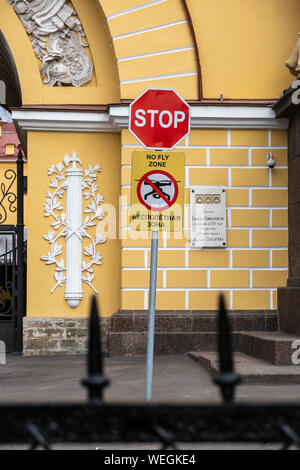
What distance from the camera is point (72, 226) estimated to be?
438 inches

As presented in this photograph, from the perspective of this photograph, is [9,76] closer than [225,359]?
No

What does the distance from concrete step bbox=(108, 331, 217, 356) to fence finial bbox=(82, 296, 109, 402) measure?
331 inches

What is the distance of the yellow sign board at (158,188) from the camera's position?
20.4 feet

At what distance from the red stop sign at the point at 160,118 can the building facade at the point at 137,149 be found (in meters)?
4.08

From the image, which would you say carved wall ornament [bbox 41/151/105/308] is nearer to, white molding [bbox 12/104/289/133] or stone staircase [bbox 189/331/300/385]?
white molding [bbox 12/104/289/133]

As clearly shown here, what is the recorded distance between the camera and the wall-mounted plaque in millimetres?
10500

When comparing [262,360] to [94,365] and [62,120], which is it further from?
[94,365]

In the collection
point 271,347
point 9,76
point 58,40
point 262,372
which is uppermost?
point 9,76

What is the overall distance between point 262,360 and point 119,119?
14.5ft

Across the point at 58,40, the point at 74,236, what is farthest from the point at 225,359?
the point at 58,40

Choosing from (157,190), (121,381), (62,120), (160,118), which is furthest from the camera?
(62,120)

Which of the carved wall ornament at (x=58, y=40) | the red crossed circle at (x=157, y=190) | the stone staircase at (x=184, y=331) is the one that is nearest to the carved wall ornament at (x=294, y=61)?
the carved wall ornament at (x=58, y=40)
